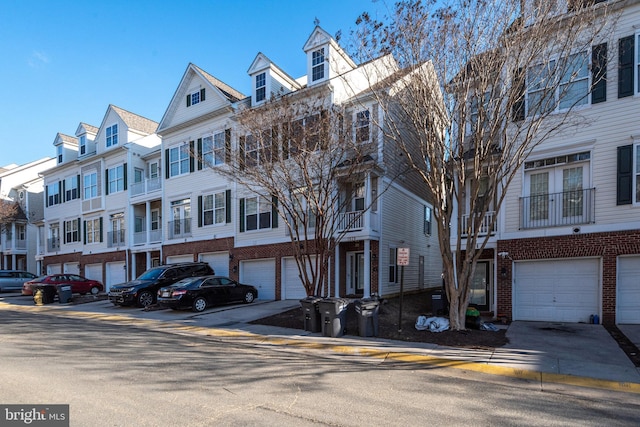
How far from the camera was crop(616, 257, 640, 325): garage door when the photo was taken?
38.3ft

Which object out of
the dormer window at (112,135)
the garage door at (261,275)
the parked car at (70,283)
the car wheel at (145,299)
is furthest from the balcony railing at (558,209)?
the dormer window at (112,135)

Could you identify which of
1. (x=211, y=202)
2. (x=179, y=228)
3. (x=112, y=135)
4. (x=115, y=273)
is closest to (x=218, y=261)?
(x=211, y=202)

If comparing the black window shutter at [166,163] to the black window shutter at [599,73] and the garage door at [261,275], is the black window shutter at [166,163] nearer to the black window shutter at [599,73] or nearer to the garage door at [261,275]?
the garage door at [261,275]

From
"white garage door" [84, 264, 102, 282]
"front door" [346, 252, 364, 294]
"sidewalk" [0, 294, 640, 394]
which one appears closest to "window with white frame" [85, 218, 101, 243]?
"white garage door" [84, 264, 102, 282]

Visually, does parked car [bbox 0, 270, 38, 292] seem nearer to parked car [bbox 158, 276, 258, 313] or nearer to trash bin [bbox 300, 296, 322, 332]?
parked car [bbox 158, 276, 258, 313]

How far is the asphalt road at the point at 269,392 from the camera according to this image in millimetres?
4816

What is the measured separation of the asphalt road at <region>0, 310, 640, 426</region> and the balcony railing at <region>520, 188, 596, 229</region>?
25.7 ft

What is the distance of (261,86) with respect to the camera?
1986 centimetres

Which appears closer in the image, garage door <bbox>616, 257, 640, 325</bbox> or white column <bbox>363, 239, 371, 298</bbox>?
garage door <bbox>616, 257, 640, 325</bbox>

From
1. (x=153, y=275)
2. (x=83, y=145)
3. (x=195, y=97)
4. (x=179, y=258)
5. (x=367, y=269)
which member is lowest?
(x=153, y=275)

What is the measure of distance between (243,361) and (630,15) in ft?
48.2

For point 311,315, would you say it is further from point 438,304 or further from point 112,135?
point 112,135

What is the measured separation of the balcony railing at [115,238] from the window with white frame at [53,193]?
824 centimetres

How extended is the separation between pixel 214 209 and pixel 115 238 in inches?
390
